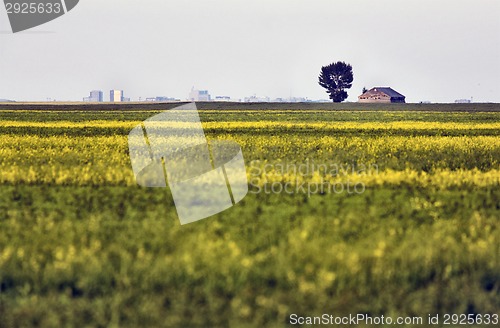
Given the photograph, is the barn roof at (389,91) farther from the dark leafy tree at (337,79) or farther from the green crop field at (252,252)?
the green crop field at (252,252)

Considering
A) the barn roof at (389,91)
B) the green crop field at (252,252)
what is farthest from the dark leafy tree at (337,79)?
the green crop field at (252,252)

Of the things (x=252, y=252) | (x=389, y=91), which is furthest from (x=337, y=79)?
(x=252, y=252)

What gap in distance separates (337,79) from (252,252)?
434 feet

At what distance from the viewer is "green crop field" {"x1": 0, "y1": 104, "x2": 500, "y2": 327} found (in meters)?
7.87

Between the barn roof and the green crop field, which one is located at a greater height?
the green crop field

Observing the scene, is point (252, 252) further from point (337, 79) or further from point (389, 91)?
point (389, 91)

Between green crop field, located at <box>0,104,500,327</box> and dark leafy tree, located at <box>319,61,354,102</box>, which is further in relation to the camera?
dark leafy tree, located at <box>319,61,354,102</box>

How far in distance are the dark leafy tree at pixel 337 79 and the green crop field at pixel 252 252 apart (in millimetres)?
124110

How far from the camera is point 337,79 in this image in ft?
458

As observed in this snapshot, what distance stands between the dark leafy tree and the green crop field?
12411cm

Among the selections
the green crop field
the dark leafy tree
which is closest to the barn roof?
the dark leafy tree

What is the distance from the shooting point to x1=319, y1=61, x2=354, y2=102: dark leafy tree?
139m

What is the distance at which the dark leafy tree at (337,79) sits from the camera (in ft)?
457

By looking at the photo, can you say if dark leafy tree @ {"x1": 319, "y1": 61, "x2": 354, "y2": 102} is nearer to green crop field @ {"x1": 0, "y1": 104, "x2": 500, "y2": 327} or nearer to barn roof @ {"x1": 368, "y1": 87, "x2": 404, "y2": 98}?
barn roof @ {"x1": 368, "y1": 87, "x2": 404, "y2": 98}
